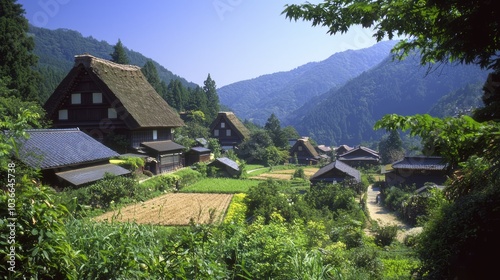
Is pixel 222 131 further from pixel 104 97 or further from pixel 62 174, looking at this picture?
pixel 62 174

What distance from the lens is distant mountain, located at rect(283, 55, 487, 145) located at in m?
111

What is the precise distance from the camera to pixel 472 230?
15.1ft

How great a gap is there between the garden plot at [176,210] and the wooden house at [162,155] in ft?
17.2

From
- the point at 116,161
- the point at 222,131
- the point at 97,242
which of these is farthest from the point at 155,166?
the point at 222,131

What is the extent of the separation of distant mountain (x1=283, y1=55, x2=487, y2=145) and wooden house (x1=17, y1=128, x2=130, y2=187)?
328ft

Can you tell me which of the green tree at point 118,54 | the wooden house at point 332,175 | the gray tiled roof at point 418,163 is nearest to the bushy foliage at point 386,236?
the wooden house at point 332,175

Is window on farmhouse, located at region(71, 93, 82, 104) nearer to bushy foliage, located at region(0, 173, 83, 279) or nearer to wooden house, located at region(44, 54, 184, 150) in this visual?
wooden house, located at region(44, 54, 184, 150)

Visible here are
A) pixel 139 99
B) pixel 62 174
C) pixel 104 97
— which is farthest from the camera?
pixel 139 99

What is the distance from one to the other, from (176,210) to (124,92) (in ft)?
48.2

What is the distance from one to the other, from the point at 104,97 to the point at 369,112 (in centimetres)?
11804

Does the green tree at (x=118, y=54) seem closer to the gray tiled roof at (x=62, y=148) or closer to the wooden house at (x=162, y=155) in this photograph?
the wooden house at (x=162, y=155)

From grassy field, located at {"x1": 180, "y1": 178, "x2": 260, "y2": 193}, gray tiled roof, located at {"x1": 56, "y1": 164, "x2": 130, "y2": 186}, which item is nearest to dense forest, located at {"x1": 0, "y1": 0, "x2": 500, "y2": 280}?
gray tiled roof, located at {"x1": 56, "y1": 164, "x2": 130, "y2": 186}

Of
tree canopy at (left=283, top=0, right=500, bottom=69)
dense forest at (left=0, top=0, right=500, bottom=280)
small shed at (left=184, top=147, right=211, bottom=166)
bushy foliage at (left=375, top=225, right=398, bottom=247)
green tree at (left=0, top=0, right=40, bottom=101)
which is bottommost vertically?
bushy foliage at (left=375, top=225, right=398, bottom=247)

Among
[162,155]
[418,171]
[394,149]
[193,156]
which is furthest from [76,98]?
[394,149]
